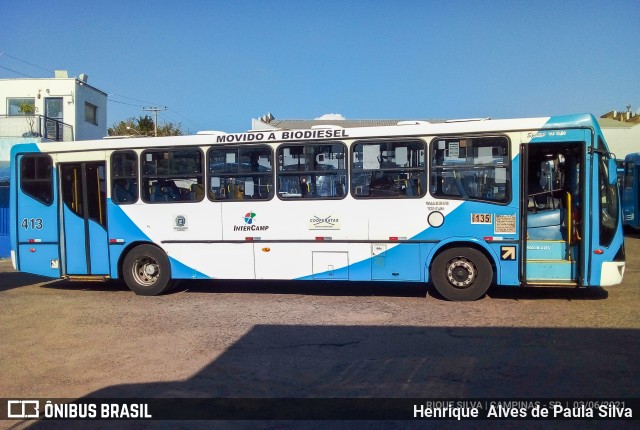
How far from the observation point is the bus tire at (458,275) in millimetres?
9266

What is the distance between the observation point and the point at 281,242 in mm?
10047

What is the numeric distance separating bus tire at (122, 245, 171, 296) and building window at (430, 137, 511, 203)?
542 cm

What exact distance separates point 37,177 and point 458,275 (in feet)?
28.5

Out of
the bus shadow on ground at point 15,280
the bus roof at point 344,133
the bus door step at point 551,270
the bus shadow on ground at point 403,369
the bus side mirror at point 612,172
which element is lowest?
the bus shadow on ground at point 403,369

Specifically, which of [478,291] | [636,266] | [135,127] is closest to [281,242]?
[478,291]

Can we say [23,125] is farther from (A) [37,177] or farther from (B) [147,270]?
(B) [147,270]

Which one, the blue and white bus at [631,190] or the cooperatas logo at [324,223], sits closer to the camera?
the cooperatas logo at [324,223]

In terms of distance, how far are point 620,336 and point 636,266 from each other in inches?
282

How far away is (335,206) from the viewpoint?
9.78 m

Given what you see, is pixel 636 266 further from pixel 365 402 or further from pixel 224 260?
pixel 365 402

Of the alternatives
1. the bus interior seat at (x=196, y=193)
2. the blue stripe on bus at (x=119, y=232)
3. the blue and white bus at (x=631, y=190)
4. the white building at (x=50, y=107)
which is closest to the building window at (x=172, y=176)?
the bus interior seat at (x=196, y=193)

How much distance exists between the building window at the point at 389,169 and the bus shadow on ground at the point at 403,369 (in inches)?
108

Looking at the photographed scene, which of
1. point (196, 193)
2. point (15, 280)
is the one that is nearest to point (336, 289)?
point (196, 193)

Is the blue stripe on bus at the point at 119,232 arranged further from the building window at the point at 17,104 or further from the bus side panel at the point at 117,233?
the building window at the point at 17,104
